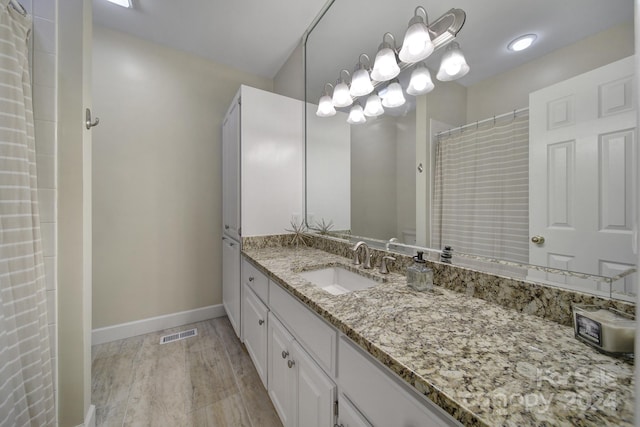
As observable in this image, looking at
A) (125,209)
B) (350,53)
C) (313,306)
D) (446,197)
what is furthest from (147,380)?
(350,53)

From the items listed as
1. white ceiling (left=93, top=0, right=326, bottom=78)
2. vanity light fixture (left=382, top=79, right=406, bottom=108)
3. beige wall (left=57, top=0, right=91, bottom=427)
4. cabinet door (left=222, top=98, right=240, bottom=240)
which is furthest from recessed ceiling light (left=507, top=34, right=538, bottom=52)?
beige wall (left=57, top=0, right=91, bottom=427)

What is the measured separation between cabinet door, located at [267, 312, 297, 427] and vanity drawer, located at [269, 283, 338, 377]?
2.7 inches

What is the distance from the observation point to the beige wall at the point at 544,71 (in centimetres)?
62

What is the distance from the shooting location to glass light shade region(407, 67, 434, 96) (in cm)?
105

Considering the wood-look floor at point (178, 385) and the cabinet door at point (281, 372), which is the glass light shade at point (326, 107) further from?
the wood-look floor at point (178, 385)

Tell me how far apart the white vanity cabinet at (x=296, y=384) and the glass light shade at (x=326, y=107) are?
1.42 metres

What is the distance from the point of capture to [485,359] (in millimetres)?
504

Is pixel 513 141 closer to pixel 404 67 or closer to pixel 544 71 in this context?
pixel 544 71

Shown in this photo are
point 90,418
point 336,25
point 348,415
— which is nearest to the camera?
point 348,415

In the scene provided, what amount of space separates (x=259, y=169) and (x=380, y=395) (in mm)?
1628

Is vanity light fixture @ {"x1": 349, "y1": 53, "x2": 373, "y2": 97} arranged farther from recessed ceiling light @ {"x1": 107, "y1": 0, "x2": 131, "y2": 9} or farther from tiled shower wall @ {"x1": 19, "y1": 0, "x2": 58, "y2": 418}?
recessed ceiling light @ {"x1": 107, "y1": 0, "x2": 131, "y2": 9}

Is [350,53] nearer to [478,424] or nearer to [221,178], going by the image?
[221,178]

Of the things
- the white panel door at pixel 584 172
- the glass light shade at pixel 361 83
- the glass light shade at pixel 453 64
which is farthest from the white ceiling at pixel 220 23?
the white panel door at pixel 584 172

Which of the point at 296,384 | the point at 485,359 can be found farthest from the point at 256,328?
the point at 485,359
